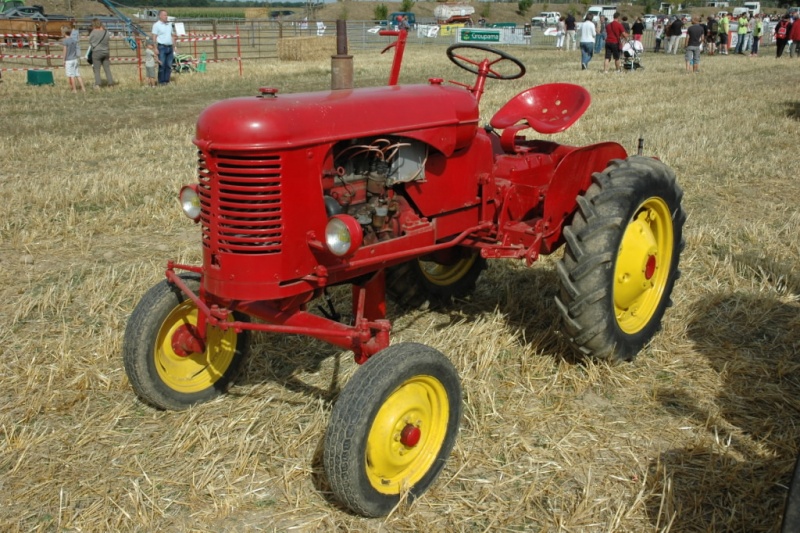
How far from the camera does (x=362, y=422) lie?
269 cm

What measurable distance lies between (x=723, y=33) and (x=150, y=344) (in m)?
27.0

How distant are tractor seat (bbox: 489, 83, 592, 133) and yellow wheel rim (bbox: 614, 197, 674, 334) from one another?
2.25ft

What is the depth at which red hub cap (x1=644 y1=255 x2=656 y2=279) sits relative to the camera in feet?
13.1

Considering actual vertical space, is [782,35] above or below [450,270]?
above

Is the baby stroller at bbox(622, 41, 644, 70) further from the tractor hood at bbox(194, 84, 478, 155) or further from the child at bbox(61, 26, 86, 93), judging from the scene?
the tractor hood at bbox(194, 84, 478, 155)

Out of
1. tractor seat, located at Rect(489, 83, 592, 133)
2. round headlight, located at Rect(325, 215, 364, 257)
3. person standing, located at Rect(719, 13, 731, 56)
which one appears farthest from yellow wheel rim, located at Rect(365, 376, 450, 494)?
person standing, located at Rect(719, 13, 731, 56)

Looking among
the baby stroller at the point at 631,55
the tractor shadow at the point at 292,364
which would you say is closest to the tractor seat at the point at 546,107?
the tractor shadow at the point at 292,364

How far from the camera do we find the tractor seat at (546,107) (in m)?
4.25

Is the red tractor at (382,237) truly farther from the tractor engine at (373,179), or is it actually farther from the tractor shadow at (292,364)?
the tractor shadow at (292,364)

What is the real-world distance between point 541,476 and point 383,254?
1.12 meters

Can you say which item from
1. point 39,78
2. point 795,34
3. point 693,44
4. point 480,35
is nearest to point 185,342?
point 39,78

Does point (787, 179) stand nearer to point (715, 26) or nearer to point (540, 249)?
point (540, 249)

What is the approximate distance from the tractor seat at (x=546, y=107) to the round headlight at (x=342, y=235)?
5.45 feet

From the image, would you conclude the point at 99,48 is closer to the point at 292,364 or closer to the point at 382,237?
the point at 292,364
